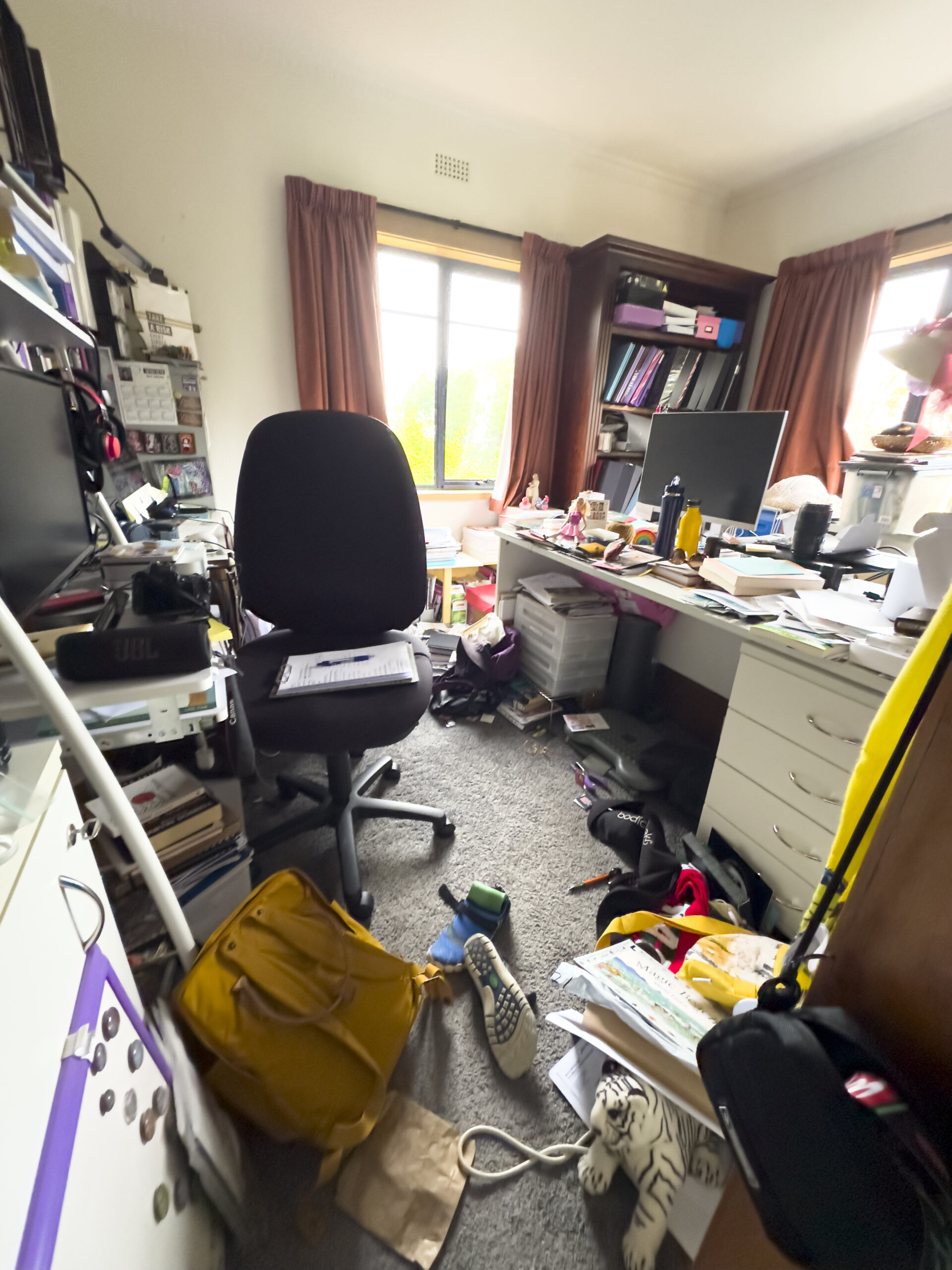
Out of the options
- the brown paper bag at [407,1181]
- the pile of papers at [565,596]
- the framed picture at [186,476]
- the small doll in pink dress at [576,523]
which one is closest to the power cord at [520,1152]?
the brown paper bag at [407,1181]

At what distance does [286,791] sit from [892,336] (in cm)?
349

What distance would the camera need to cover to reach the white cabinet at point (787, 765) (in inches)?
40.3

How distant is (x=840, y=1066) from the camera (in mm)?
428

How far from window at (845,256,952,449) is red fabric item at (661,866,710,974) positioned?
8.22 ft

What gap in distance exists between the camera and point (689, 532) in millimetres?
1599

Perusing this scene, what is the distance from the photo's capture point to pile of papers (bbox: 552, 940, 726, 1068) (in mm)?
800

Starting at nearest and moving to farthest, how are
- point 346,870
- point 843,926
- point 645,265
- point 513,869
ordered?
point 843,926 < point 346,870 < point 513,869 < point 645,265

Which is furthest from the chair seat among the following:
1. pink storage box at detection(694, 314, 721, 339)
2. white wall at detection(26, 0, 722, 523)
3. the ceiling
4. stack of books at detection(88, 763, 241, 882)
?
pink storage box at detection(694, 314, 721, 339)

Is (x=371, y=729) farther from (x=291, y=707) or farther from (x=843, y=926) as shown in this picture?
(x=843, y=926)

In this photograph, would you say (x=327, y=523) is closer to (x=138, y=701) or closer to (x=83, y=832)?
(x=138, y=701)

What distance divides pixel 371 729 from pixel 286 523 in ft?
1.91

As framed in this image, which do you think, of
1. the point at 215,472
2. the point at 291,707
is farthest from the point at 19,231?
the point at 215,472

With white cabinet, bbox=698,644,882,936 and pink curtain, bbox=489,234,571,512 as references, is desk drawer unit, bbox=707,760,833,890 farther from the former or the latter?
pink curtain, bbox=489,234,571,512

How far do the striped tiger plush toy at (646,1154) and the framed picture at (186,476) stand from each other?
2.42 m
